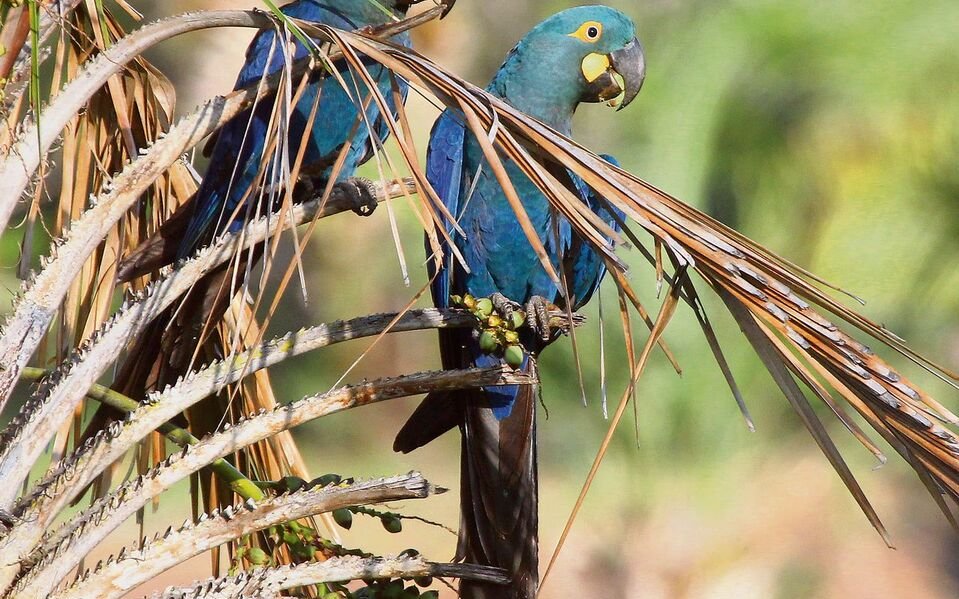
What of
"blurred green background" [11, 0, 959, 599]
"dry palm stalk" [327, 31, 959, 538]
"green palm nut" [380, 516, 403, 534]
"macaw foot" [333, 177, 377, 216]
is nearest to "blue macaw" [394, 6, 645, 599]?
"macaw foot" [333, 177, 377, 216]

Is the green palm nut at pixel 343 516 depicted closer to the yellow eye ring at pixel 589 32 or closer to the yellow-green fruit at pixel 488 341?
the yellow-green fruit at pixel 488 341

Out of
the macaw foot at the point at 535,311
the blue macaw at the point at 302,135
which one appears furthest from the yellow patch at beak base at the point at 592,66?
the macaw foot at the point at 535,311

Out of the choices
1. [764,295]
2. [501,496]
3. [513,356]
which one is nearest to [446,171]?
[501,496]

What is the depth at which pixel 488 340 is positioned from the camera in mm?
981

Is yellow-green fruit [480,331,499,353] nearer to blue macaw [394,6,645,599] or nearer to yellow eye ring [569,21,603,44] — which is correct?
blue macaw [394,6,645,599]

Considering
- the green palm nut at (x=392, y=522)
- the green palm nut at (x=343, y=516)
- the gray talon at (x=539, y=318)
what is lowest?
the green palm nut at (x=392, y=522)

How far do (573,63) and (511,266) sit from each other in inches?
14.4

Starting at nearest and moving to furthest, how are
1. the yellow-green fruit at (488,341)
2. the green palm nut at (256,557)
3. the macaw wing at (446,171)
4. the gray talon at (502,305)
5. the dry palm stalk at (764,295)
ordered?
the dry palm stalk at (764,295) < the green palm nut at (256,557) < the yellow-green fruit at (488,341) < the gray talon at (502,305) < the macaw wing at (446,171)

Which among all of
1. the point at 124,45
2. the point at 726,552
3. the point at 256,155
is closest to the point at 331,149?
the point at 256,155

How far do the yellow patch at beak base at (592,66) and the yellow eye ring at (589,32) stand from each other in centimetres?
3

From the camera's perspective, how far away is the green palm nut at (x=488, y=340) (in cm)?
98

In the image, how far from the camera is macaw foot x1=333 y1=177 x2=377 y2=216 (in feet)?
4.27

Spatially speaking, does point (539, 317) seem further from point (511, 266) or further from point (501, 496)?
point (501, 496)

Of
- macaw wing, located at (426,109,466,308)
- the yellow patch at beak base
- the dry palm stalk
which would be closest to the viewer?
the dry palm stalk
